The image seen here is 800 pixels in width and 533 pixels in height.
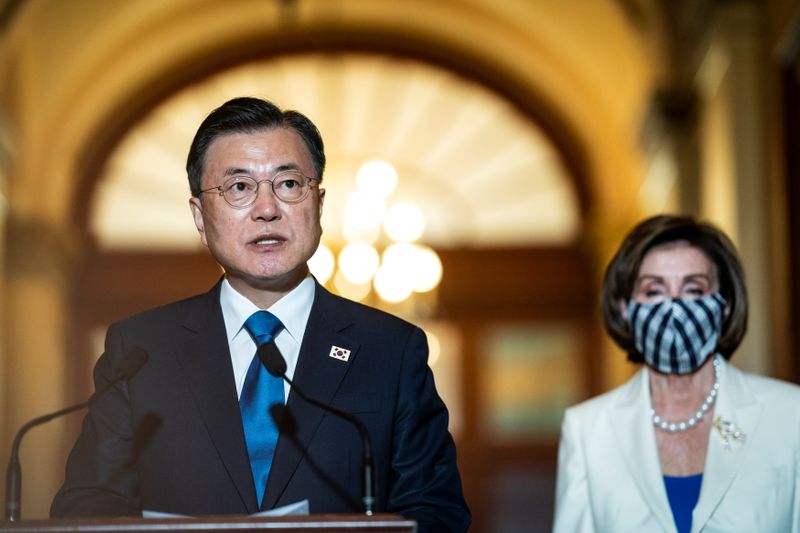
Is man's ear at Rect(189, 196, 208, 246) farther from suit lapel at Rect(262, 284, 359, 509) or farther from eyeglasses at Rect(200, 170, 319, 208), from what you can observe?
suit lapel at Rect(262, 284, 359, 509)

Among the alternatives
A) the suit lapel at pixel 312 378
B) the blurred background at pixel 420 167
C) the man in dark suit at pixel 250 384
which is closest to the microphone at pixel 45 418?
the man in dark suit at pixel 250 384

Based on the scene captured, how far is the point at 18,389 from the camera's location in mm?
11094

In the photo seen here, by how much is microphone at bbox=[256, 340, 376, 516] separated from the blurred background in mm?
8772

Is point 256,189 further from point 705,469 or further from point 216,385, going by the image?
point 705,469

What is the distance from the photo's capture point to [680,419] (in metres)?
3.63

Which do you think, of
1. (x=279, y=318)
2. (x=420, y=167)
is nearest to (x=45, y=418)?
(x=279, y=318)

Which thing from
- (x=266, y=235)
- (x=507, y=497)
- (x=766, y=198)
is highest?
(x=766, y=198)

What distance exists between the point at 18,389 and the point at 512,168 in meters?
4.76

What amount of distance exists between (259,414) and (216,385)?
0.36 feet

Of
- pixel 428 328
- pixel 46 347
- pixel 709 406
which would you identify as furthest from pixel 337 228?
pixel 709 406

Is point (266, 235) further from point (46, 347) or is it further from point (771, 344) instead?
point (46, 347)

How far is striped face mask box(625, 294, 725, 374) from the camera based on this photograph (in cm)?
356

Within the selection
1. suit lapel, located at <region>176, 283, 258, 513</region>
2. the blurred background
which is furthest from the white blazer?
the blurred background

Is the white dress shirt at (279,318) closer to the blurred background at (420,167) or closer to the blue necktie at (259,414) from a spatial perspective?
the blue necktie at (259,414)
